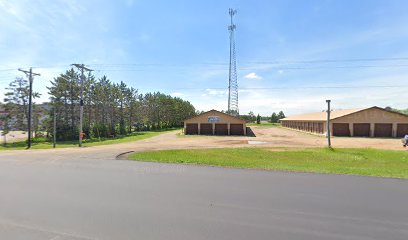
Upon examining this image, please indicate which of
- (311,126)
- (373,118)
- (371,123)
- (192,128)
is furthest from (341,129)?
(192,128)

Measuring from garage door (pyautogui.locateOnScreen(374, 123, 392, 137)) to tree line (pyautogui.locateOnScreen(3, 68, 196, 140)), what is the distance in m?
44.9

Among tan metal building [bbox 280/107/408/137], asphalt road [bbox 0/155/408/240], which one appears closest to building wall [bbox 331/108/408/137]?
tan metal building [bbox 280/107/408/137]

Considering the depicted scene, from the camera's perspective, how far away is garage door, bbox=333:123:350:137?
39.3 meters

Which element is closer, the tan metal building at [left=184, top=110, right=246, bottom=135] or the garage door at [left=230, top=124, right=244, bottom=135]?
the garage door at [left=230, top=124, right=244, bottom=135]

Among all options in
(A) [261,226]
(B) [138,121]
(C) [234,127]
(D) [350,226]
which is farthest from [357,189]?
(B) [138,121]

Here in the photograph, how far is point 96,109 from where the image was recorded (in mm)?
49875

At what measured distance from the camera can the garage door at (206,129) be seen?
43750 millimetres

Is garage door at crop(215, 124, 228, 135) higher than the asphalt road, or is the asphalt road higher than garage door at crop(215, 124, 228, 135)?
garage door at crop(215, 124, 228, 135)

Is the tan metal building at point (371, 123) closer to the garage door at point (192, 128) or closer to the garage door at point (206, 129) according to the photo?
the garage door at point (206, 129)

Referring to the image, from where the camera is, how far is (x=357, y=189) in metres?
7.93

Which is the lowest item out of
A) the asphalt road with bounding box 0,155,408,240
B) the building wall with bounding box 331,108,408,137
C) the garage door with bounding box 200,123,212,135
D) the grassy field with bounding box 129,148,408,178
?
the grassy field with bounding box 129,148,408,178

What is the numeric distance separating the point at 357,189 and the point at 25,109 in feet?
144

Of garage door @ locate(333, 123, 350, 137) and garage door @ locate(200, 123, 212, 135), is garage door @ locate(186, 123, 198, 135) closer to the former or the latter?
garage door @ locate(200, 123, 212, 135)

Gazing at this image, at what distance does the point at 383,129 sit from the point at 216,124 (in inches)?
1050
